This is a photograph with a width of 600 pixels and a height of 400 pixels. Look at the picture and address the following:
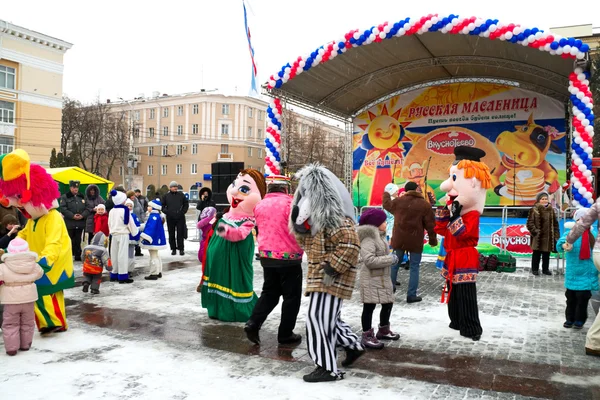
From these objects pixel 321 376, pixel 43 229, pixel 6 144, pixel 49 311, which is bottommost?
pixel 321 376

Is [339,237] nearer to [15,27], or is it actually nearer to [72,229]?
[72,229]

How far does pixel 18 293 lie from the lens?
457 cm

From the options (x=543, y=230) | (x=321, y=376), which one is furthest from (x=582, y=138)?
(x=321, y=376)

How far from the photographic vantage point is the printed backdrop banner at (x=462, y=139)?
13.2 metres

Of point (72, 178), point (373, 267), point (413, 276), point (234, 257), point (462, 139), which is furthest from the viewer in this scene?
point (462, 139)

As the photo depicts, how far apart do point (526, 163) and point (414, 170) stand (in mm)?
3063

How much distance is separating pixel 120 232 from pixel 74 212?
304 centimetres

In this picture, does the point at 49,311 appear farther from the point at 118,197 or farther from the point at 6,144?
the point at 6,144

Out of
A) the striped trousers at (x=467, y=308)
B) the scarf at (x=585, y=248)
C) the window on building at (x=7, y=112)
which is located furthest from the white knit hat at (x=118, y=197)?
the window on building at (x=7, y=112)

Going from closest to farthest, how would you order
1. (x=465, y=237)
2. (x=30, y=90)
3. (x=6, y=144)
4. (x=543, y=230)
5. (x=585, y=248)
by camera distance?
(x=465, y=237) < (x=585, y=248) < (x=543, y=230) < (x=6, y=144) < (x=30, y=90)

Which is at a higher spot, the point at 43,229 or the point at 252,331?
the point at 43,229

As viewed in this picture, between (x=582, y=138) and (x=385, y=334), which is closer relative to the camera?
(x=385, y=334)

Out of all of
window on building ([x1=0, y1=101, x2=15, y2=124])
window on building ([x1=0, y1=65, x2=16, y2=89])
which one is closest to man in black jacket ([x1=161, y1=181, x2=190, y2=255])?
window on building ([x1=0, y1=65, x2=16, y2=89])

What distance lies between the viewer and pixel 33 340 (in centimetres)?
502
